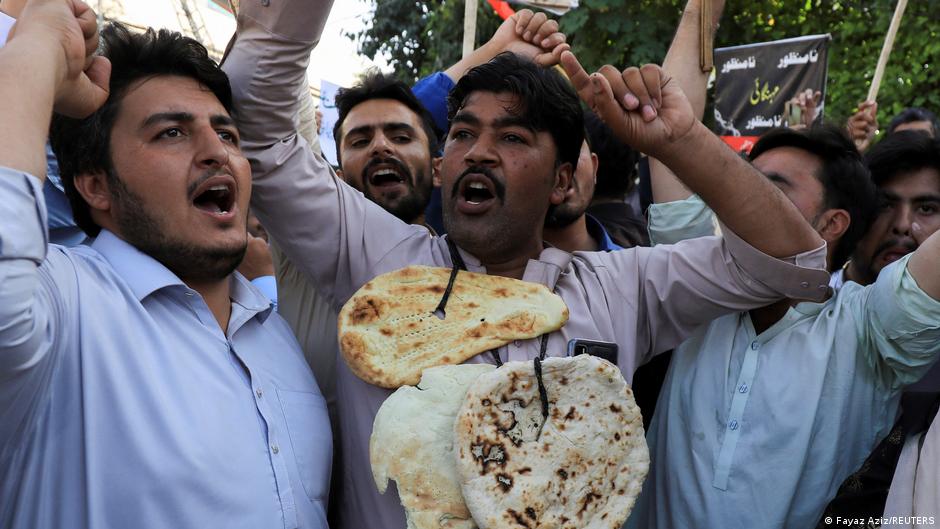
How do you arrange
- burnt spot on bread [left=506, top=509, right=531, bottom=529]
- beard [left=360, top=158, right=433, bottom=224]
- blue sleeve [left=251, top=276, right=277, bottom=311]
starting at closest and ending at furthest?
burnt spot on bread [left=506, top=509, right=531, bottom=529], blue sleeve [left=251, top=276, right=277, bottom=311], beard [left=360, top=158, right=433, bottom=224]

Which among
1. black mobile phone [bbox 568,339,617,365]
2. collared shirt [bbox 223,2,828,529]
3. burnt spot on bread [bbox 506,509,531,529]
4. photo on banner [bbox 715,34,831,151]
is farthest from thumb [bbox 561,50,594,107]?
photo on banner [bbox 715,34,831,151]

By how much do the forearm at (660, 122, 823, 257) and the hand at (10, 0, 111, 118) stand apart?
133cm

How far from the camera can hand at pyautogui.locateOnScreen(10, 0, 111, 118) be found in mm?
1455

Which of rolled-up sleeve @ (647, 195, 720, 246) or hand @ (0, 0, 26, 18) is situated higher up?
hand @ (0, 0, 26, 18)

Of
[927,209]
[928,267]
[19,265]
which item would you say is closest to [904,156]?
[927,209]

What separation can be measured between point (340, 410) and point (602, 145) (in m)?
2.13

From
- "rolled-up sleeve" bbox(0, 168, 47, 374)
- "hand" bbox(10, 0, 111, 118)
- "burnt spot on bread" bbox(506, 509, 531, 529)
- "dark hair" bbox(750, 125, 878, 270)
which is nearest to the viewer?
"rolled-up sleeve" bbox(0, 168, 47, 374)

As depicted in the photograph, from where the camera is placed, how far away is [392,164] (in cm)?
338

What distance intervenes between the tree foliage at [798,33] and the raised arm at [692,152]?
7.26 metres

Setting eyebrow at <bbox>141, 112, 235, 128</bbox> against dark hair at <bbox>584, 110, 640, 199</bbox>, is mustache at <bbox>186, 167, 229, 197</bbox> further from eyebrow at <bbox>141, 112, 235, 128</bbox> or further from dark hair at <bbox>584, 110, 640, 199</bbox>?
dark hair at <bbox>584, 110, 640, 199</bbox>

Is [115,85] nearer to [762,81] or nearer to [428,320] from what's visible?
[428,320]

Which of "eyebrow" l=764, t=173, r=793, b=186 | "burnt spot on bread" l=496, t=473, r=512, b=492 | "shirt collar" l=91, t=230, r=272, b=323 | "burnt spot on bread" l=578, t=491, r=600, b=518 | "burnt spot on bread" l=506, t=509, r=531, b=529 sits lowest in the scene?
"burnt spot on bread" l=578, t=491, r=600, b=518

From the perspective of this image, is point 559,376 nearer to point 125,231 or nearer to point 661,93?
point 661,93

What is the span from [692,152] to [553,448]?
82 centimetres
